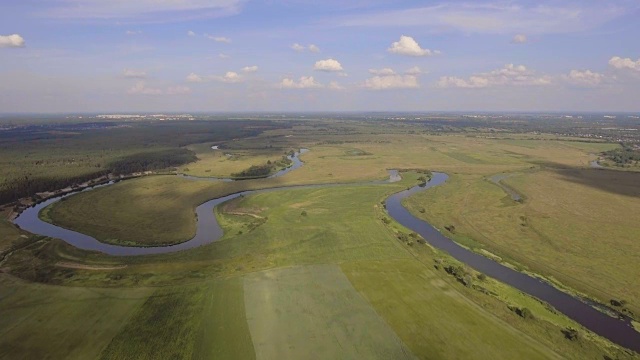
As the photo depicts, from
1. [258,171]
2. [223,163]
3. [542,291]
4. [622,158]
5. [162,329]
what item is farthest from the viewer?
[622,158]

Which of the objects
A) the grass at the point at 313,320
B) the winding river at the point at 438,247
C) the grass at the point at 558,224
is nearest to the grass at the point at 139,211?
the winding river at the point at 438,247

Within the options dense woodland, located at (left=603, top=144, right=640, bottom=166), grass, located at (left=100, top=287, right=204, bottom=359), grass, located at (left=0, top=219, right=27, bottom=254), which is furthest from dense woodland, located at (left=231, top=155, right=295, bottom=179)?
dense woodland, located at (left=603, top=144, right=640, bottom=166)

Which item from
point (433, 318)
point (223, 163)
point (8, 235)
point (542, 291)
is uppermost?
point (223, 163)

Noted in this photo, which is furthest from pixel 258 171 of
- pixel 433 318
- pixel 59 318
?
pixel 433 318

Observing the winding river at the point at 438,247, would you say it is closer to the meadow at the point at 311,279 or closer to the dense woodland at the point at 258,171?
the meadow at the point at 311,279

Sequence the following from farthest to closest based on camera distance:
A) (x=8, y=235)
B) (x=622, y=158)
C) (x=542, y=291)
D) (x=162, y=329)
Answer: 1. (x=622, y=158)
2. (x=8, y=235)
3. (x=542, y=291)
4. (x=162, y=329)

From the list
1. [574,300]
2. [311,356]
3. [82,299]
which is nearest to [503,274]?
[574,300]

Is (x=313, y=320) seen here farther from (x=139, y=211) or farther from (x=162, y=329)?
(x=139, y=211)
